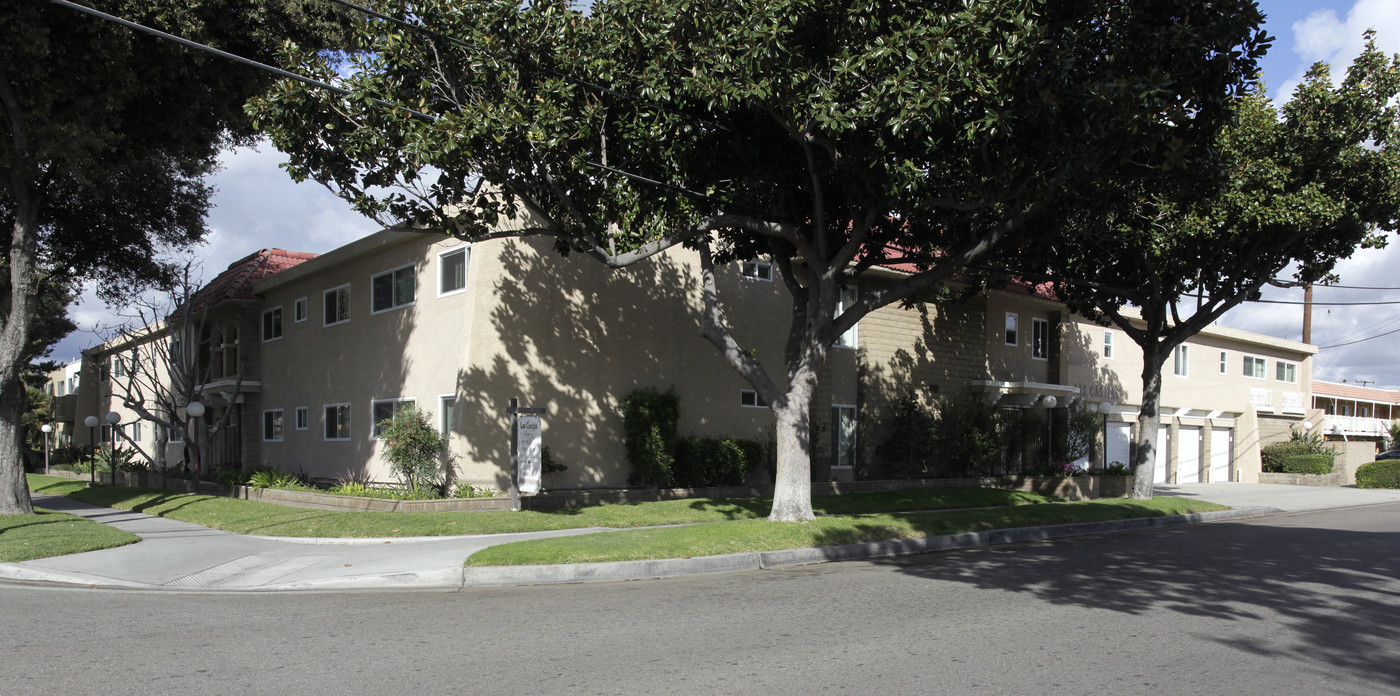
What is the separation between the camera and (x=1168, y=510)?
65.0 feet

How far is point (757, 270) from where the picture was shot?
2223 centimetres

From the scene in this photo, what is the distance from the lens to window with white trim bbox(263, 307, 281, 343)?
84.9ft

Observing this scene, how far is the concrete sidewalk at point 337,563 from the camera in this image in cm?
1090

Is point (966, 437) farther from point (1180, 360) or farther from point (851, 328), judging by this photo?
point (1180, 360)

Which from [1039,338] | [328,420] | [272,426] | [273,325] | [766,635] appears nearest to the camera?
[766,635]

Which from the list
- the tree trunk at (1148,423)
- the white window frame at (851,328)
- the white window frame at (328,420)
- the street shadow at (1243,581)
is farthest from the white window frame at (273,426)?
the tree trunk at (1148,423)

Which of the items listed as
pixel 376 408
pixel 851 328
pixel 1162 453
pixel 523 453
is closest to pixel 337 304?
pixel 376 408

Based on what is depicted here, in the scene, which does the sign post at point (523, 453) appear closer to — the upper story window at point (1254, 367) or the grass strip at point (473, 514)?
the grass strip at point (473, 514)

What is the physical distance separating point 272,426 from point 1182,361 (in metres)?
30.9

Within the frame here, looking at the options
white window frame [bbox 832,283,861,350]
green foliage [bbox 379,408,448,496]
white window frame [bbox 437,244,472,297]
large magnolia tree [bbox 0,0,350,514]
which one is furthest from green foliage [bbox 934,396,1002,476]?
large magnolia tree [bbox 0,0,350,514]

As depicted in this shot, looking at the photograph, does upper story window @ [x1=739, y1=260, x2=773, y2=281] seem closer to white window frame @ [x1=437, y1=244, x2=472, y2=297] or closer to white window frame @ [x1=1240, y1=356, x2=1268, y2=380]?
white window frame @ [x1=437, y1=244, x2=472, y2=297]

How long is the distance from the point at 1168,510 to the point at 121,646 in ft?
62.7

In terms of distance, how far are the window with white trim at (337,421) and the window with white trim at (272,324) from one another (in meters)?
4.61

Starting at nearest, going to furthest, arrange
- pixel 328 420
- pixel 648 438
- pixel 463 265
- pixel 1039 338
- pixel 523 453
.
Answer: pixel 523 453, pixel 463 265, pixel 648 438, pixel 328 420, pixel 1039 338
